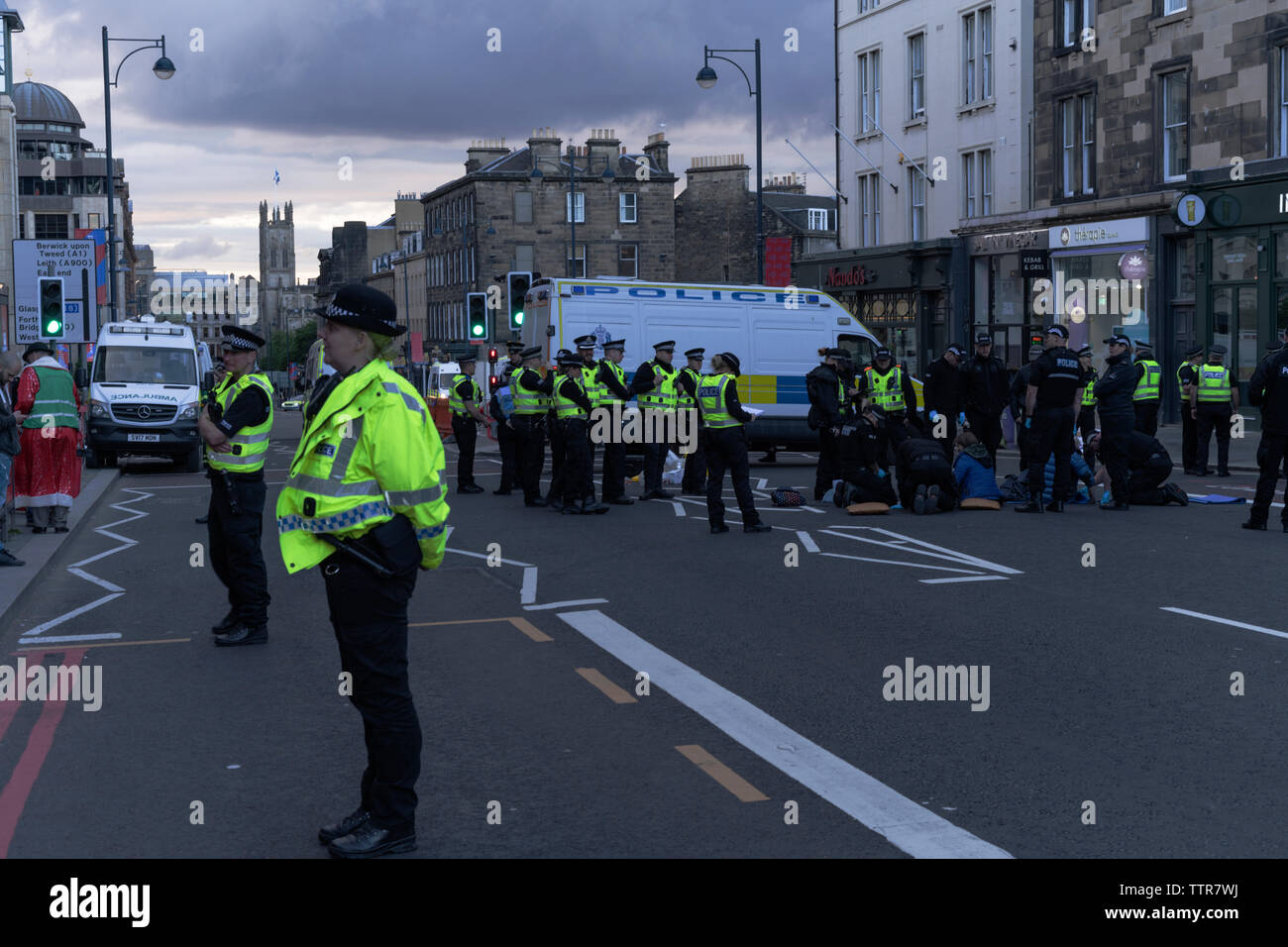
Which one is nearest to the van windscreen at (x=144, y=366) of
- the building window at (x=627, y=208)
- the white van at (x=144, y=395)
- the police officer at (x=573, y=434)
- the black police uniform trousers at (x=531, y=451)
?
the white van at (x=144, y=395)

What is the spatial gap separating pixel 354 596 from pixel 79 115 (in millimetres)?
126530

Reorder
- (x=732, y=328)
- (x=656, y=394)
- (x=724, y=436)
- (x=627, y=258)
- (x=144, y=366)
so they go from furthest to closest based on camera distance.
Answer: (x=627, y=258), (x=144, y=366), (x=732, y=328), (x=656, y=394), (x=724, y=436)

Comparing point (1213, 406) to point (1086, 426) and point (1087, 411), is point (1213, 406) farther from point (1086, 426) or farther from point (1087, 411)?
point (1086, 426)

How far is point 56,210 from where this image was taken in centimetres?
11138

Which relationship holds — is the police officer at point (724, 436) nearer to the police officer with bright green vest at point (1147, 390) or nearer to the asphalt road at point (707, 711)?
the asphalt road at point (707, 711)

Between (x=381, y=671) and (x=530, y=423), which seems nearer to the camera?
(x=381, y=671)

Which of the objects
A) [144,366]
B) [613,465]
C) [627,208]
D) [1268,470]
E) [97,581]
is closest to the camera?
[97,581]

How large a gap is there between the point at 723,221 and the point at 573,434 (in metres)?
64.3

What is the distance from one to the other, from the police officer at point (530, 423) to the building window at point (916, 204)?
2313cm

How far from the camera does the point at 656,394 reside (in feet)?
62.1

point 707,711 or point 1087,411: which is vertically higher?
point 1087,411

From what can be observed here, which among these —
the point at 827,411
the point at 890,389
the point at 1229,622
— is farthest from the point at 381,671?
the point at 890,389

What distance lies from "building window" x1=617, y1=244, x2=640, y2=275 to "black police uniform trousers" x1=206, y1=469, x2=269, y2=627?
71.9m

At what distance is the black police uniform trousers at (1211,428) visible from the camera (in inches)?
821
